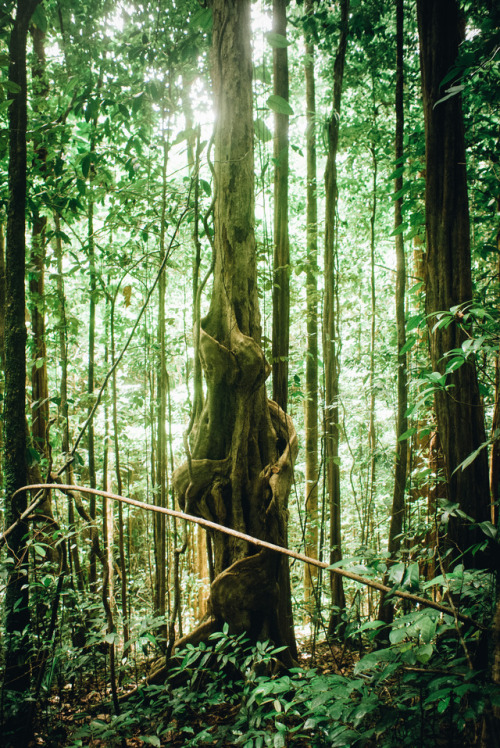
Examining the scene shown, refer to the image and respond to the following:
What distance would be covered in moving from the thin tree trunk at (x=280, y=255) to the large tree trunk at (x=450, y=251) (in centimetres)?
98

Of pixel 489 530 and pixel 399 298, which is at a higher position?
pixel 399 298

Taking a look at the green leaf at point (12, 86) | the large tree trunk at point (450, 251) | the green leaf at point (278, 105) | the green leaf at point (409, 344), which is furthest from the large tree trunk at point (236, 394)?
the green leaf at point (12, 86)

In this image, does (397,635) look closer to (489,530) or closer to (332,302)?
(489,530)

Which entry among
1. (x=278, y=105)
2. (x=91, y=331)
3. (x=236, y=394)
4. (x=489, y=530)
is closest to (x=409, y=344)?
(x=236, y=394)

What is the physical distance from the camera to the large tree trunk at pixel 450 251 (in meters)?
2.21

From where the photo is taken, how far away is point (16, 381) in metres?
2.33

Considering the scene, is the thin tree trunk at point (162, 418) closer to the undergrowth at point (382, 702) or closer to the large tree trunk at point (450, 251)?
the undergrowth at point (382, 702)

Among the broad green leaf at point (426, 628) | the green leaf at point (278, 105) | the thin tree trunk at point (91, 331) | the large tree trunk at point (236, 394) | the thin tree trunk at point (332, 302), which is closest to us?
the broad green leaf at point (426, 628)

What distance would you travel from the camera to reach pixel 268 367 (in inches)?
105

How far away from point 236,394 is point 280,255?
119 centimetres

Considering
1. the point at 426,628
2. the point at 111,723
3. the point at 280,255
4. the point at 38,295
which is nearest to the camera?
the point at 426,628

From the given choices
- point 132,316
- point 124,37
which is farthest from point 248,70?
point 132,316

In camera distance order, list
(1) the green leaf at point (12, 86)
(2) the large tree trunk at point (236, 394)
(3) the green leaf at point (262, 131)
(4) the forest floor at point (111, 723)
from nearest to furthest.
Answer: (4) the forest floor at point (111, 723)
(1) the green leaf at point (12, 86)
(2) the large tree trunk at point (236, 394)
(3) the green leaf at point (262, 131)

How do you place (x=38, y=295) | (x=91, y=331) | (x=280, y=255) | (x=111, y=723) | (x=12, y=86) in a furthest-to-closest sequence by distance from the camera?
Result: (x=91, y=331)
(x=38, y=295)
(x=280, y=255)
(x=12, y=86)
(x=111, y=723)
